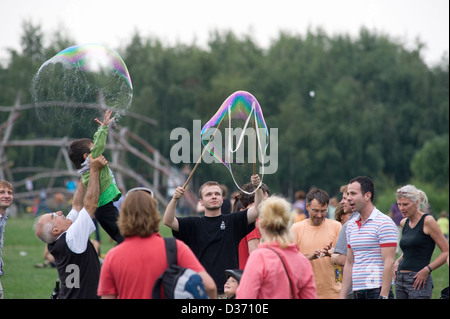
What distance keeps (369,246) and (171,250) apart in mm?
→ 2624

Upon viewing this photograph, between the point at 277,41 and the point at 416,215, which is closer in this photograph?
the point at 416,215

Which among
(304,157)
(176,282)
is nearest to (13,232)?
(176,282)

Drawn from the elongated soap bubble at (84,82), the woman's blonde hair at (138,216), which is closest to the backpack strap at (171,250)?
the woman's blonde hair at (138,216)

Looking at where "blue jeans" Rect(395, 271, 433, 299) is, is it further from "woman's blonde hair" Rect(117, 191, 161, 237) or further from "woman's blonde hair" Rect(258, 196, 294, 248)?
"woman's blonde hair" Rect(117, 191, 161, 237)

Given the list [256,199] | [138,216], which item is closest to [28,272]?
[256,199]

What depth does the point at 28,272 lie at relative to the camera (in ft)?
49.1

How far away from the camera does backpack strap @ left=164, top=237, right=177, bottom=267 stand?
15.7 ft

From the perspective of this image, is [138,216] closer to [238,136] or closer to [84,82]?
[238,136]

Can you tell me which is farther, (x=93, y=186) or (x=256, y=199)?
(x=256, y=199)

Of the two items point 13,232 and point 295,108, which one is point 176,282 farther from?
point 295,108

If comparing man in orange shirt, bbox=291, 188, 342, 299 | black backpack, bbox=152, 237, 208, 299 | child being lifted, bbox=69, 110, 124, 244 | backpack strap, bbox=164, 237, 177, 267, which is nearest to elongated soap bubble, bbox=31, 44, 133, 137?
child being lifted, bbox=69, 110, 124, 244

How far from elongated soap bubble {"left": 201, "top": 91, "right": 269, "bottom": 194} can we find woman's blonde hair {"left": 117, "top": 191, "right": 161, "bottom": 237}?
2637 mm
